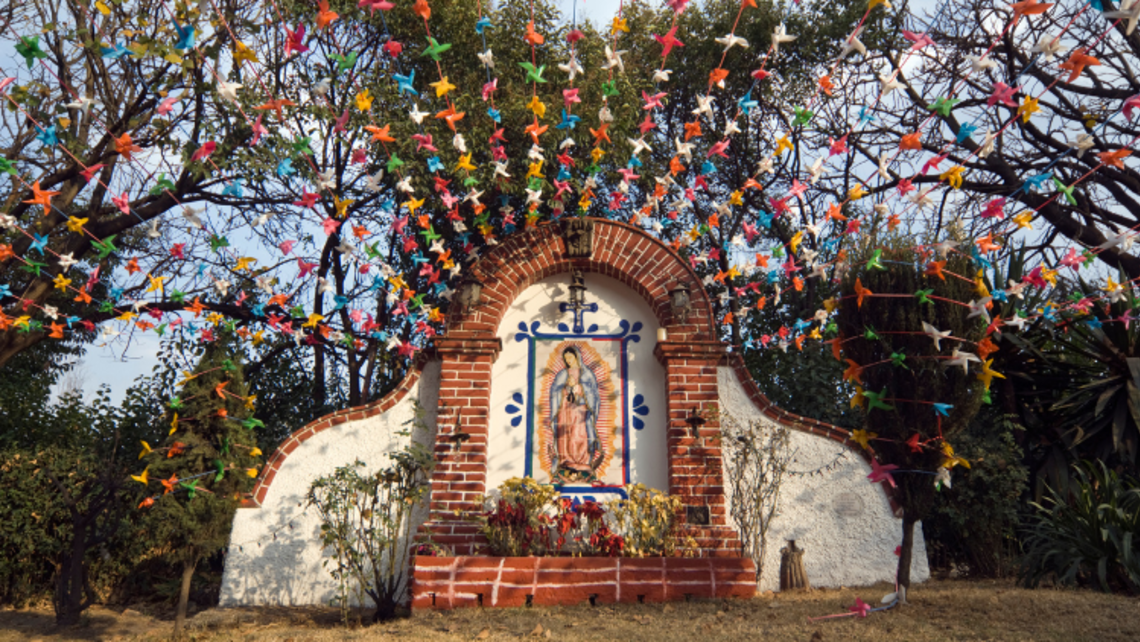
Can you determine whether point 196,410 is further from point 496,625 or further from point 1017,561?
point 1017,561

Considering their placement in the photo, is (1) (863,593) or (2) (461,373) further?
(2) (461,373)

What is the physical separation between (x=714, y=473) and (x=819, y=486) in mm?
959

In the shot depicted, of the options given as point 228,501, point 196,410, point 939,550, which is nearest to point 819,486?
point 939,550

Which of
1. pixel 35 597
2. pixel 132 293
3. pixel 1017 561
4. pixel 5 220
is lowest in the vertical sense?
pixel 35 597

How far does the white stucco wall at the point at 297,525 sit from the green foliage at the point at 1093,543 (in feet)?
16.9

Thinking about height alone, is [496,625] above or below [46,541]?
below

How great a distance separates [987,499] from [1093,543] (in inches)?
57.7

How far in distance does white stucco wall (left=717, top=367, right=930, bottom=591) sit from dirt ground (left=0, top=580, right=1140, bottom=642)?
271 mm

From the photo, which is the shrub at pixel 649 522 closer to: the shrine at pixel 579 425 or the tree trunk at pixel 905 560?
the shrine at pixel 579 425

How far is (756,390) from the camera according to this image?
661 cm

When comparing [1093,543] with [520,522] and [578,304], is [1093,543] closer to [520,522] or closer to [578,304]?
[520,522]

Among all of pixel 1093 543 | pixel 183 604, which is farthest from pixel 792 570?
pixel 183 604

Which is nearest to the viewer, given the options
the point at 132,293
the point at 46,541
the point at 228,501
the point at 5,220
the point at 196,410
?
the point at 228,501

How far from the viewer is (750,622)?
180 inches
